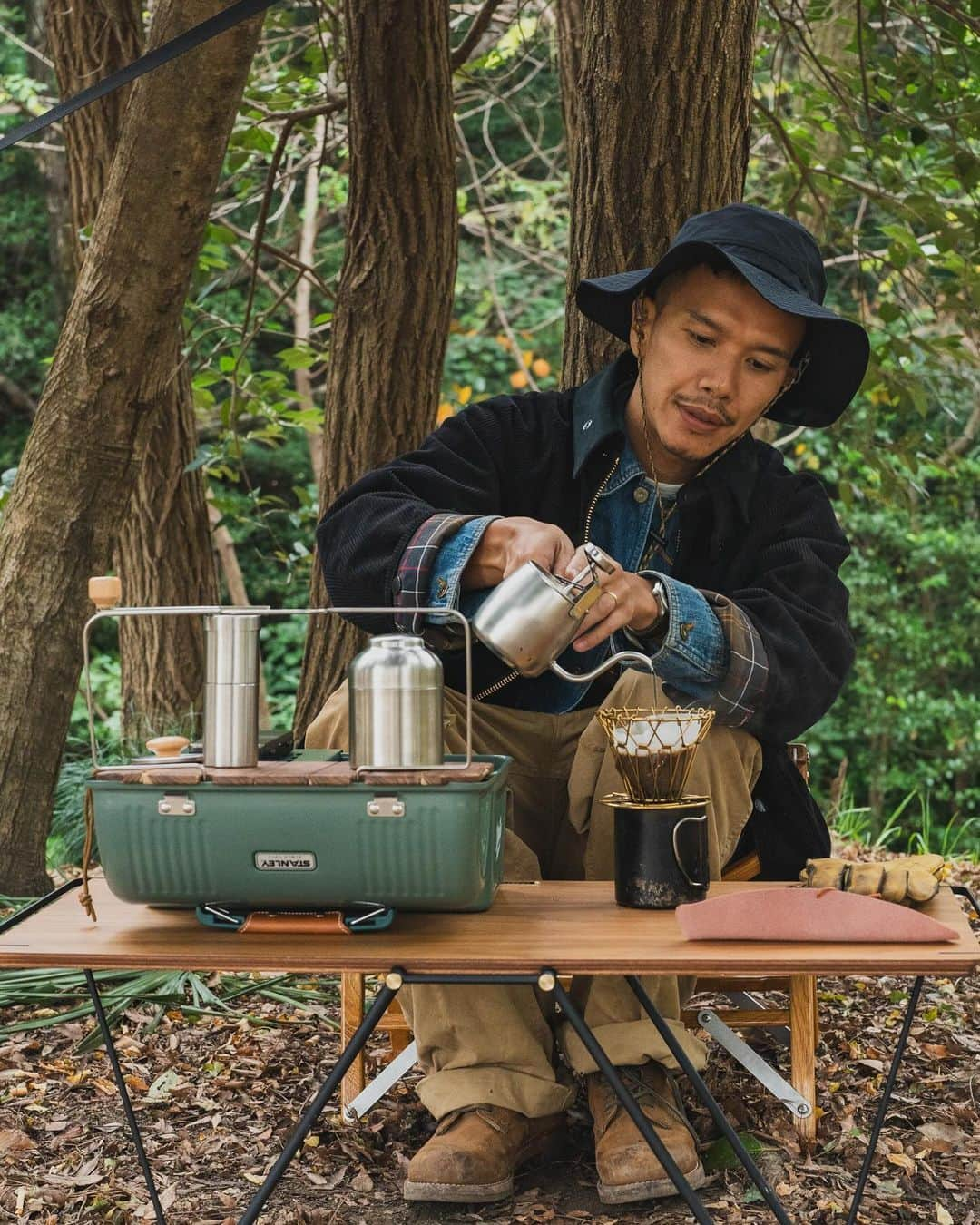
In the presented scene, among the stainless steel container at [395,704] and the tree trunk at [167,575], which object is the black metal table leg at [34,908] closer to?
the stainless steel container at [395,704]

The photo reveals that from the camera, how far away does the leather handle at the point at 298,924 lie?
6.32 feet

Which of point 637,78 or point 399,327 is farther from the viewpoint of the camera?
point 399,327

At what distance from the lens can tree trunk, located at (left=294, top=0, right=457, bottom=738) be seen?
13.0 ft

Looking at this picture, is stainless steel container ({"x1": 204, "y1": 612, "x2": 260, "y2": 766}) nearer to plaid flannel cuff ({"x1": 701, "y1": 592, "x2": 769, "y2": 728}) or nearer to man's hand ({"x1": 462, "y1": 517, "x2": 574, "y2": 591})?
man's hand ({"x1": 462, "y1": 517, "x2": 574, "y2": 591})

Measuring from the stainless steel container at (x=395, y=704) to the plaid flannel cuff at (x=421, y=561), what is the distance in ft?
1.36

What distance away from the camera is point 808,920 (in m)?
1.91

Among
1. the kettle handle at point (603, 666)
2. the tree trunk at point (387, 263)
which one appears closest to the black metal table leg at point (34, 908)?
the kettle handle at point (603, 666)

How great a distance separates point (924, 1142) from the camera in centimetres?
255

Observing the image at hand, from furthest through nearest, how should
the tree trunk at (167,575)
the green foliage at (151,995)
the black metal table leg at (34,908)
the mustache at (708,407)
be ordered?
the tree trunk at (167,575) < the green foliage at (151,995) < the mustache at (708,407) < the black metal table leg at (34,908)

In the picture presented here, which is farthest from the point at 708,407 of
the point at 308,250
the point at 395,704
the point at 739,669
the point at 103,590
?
the point at 308,250

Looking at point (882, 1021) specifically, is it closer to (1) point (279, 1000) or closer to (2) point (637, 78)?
(1) point (279, 1000)

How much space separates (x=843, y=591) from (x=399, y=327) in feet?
5.91

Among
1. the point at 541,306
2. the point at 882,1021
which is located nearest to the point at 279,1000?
the point at 882,1021

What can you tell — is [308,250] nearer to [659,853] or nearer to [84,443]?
[84,443]
